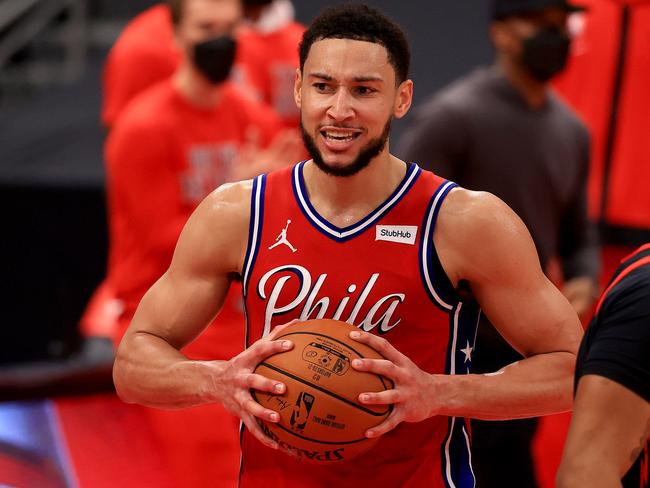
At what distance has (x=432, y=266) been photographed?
3062 mm

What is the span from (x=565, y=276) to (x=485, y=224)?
244 cm

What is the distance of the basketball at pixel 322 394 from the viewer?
2.79 metres

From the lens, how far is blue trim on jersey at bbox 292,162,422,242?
3.10m

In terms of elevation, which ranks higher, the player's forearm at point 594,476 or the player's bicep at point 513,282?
the player's bicep at point 513,282

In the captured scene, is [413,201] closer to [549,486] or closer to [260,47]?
[549,486]

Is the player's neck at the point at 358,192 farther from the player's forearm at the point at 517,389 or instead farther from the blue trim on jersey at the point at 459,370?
the player's forearm at the point at 517,389

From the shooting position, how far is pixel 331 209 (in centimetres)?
314

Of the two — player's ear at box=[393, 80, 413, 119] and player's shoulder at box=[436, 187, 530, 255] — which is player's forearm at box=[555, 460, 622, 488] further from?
player's ear at box=[393, 80, 413, 119]

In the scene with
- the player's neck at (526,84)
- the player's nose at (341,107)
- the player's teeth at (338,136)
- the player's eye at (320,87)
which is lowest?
the player's neck at (526,84)

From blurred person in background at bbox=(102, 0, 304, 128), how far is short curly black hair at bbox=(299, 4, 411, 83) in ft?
11.8

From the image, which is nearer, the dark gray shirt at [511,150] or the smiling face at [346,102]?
the smiling face at [346,102]

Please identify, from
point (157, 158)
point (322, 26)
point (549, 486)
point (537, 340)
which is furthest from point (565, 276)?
point (322, 26)

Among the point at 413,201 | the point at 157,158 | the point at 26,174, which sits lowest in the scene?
the point at 26,174

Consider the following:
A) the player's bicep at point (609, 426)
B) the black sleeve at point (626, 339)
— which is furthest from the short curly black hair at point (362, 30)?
the player's bicep at point (609, 426)
